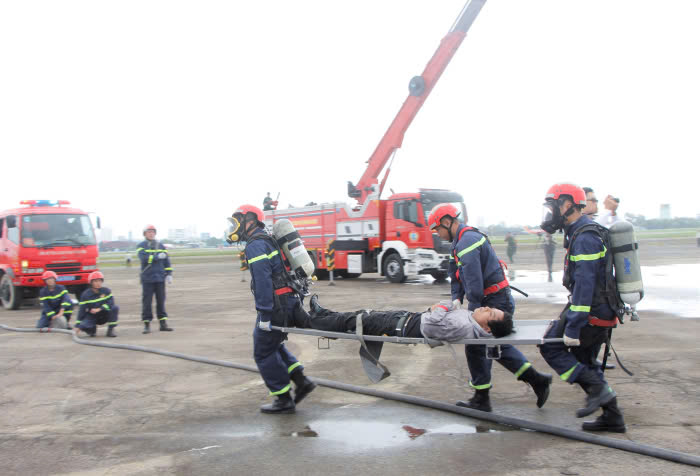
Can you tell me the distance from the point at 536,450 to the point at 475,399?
893 millimetres

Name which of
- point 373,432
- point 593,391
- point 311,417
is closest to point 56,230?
point 311,417

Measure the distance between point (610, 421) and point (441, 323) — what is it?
140 centimetres

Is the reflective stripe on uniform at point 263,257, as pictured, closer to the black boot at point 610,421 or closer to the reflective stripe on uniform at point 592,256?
the reflective stripe on uniform at point 592,256

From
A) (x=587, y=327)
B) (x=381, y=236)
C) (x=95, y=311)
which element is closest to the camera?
(x=587, y=327)

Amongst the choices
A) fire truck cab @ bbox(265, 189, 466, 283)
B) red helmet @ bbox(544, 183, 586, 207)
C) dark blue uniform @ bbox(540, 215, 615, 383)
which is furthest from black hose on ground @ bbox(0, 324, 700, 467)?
fire truck cab @ bbox(265, 189, 466, 283)

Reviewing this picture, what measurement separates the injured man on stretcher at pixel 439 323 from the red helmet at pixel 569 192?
1.04 metres

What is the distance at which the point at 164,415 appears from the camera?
4.80 meters

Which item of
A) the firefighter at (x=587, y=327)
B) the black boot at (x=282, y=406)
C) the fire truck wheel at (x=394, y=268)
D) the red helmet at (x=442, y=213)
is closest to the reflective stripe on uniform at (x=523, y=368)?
the firefighter at (x=587, y=327)

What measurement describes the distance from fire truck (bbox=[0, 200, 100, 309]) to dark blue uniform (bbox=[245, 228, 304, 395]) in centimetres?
1015

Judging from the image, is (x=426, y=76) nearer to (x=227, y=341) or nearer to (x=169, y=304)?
(x=169, y=304)

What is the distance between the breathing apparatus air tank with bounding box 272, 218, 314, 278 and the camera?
4.98 metres

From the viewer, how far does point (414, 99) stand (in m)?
17.8

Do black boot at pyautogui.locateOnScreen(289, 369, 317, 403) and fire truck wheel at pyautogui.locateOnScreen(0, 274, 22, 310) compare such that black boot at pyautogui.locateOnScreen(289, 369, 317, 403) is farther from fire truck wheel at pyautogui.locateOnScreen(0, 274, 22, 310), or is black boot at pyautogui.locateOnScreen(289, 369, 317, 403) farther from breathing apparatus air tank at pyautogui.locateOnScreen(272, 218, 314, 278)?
fire truck wheel at pyautogui.locateOnScreen(0, 274, 22, 310)

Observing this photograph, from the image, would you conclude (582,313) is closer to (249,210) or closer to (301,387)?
(301,387)
